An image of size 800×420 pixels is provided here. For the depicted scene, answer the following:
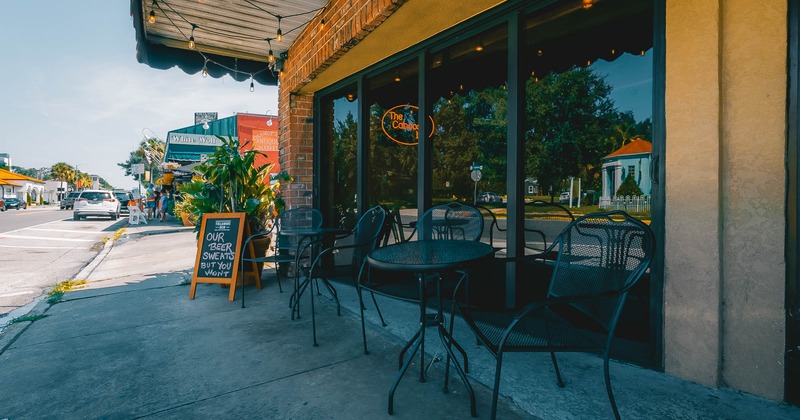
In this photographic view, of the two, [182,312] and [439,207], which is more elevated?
[439,207]

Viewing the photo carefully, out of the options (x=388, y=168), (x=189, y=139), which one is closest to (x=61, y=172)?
(x=189, y=139)

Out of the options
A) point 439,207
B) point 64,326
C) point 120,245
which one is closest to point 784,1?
point 439,207

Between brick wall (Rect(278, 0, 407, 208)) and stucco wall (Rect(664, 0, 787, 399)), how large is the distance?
2.14 meters

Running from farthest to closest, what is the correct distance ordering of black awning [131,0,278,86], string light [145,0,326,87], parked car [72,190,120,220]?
parked car [72,190,120,220] → black awning [131,0,278,86] → string light [145,0,326,87]

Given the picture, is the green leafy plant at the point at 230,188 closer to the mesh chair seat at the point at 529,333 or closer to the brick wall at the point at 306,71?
the brick wall at the point at 306,71

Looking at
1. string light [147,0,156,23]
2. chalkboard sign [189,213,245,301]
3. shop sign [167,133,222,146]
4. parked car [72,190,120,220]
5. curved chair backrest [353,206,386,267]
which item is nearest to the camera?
curved chair backrest [353,206,386,267]

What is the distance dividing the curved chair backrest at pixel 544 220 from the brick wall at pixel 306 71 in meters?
1.88

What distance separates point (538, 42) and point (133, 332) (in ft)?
13.0

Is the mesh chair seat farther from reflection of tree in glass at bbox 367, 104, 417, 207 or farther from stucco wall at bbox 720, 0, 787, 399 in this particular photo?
reflection of tree in glass at bbox 367, 104, 417, 207

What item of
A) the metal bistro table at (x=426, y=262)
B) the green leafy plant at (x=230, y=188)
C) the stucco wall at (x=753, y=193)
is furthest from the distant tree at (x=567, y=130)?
the green leafy plant at (x=230, y=188)

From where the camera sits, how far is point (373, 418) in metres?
1.76

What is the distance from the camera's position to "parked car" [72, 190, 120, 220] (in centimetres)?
1745

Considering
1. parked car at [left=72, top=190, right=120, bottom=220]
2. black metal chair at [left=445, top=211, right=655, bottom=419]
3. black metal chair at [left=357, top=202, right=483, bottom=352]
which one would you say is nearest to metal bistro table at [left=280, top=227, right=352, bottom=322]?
black metal chair at [left=357, top=202, right=483, bottom=352]

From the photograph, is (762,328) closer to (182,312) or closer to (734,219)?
(734,219)
